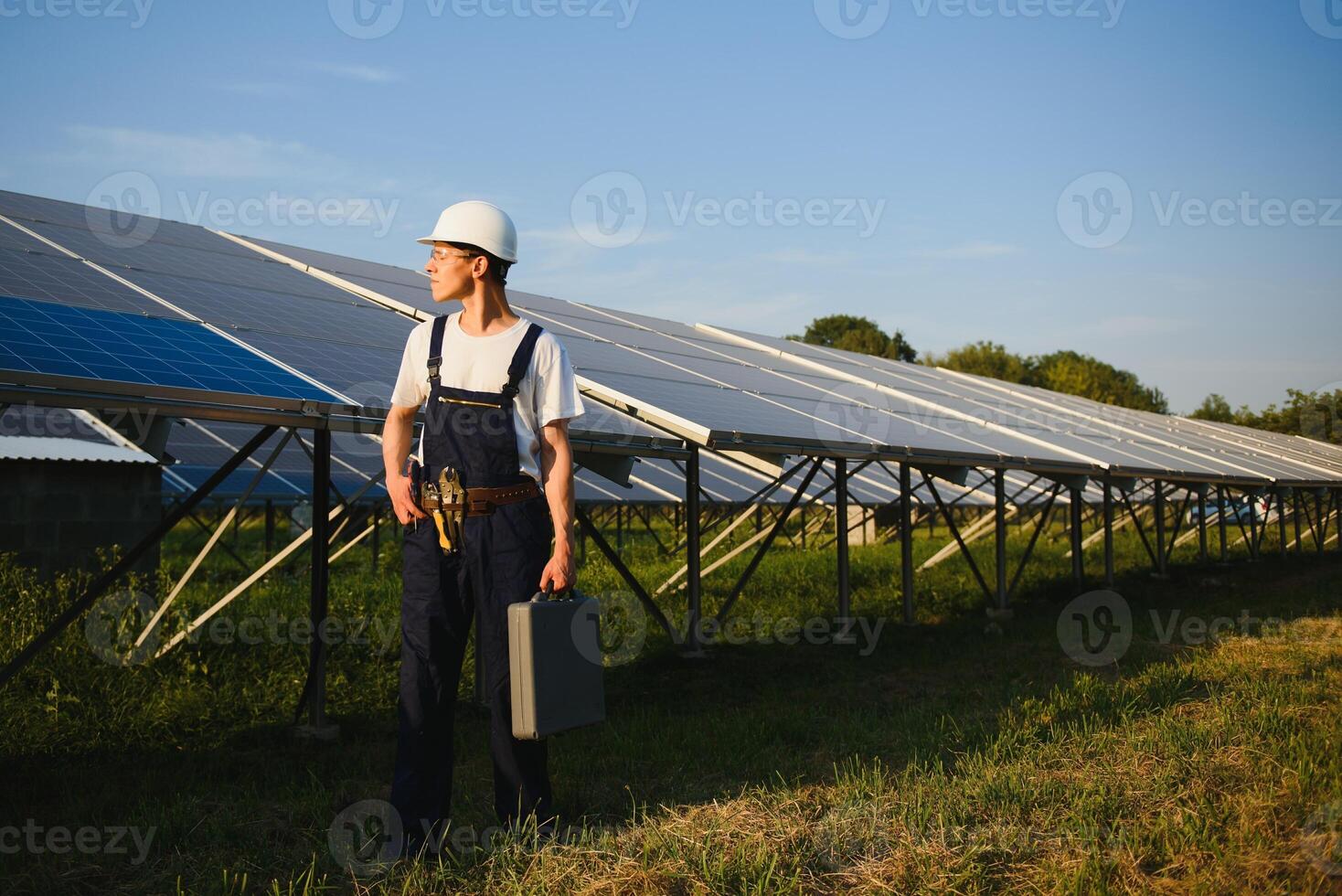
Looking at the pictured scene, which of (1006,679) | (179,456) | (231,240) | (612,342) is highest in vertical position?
(231,240)

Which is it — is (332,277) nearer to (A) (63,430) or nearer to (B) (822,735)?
(A) (63,430)

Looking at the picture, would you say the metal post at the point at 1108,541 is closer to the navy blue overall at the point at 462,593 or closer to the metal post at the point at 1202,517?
the metal post at the point at 1202,517

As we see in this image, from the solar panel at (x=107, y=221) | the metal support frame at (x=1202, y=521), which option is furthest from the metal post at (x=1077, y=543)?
the solar panel at (x=107, y=221)

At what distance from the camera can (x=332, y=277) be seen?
400 inches

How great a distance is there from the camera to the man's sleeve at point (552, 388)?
385cm

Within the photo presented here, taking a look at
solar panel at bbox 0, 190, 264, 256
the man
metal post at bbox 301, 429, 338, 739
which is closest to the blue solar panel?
metal post at bbox 301, 429, 338, 739

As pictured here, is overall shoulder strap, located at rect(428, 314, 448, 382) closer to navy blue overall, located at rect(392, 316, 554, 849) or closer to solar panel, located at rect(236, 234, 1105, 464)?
navy blue overall, located at rect(392, 316, 554, 849)

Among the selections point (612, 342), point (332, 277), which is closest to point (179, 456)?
point (332, 277)

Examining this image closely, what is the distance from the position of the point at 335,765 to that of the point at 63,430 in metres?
7.41

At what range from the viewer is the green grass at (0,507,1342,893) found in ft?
11.8

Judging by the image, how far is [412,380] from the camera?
395cm

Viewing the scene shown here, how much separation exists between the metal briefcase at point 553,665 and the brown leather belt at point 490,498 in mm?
341

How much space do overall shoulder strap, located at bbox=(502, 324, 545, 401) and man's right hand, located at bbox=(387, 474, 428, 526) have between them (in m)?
0.47

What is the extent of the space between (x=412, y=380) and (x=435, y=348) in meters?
0.16
